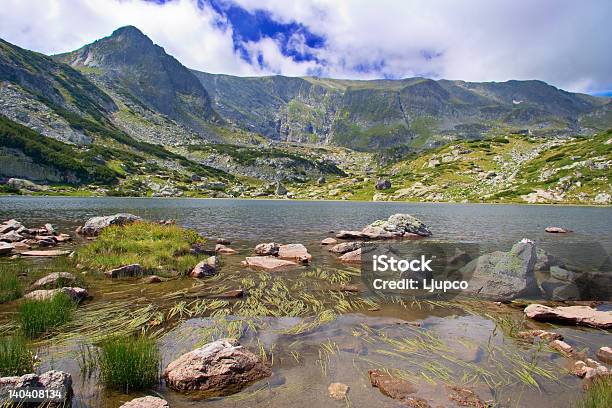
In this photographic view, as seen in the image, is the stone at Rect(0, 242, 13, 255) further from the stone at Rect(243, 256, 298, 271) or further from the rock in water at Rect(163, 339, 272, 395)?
the rock in water at Rect(163, 339, 272, 395)

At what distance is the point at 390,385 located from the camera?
902 centimetres

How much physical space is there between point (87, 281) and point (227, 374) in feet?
47.5

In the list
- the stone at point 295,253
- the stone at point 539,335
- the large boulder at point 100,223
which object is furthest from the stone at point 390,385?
the large boulder at point 100,223

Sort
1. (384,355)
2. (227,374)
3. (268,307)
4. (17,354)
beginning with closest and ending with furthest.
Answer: (17,354), (227,374), (384,355), (268,307)

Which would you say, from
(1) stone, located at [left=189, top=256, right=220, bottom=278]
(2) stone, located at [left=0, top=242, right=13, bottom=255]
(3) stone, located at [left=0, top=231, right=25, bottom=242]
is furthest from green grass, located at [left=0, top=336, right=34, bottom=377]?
(3) stone, located at [left=0, top=231, right=25, bottom=242]

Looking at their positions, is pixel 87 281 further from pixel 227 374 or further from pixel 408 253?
pixel 408 253

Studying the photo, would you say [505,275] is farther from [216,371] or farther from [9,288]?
[9,288]

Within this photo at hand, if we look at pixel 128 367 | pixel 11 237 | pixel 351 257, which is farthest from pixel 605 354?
pixel 11 237

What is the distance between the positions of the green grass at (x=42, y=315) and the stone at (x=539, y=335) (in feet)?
56.7

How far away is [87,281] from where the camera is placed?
63.0ft

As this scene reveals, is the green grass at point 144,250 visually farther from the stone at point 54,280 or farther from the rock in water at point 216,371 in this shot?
the rock in water at point 216,371

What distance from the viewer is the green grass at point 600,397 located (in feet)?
24.3

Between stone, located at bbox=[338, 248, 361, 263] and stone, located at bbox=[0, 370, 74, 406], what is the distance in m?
22.8

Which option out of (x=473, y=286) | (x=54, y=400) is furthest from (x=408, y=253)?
(x=54, y=400)
